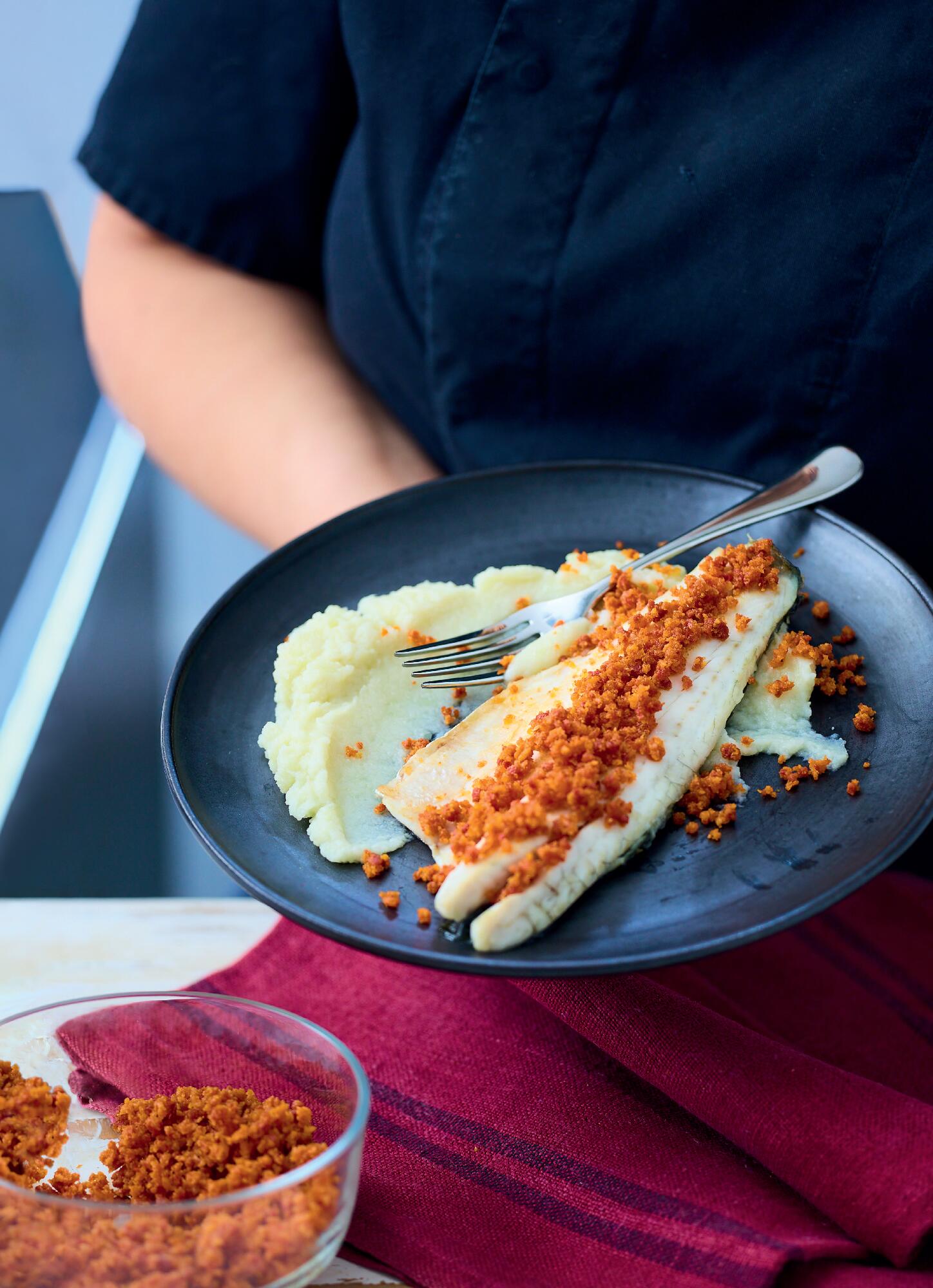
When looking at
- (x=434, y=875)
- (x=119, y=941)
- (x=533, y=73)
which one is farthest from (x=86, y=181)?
(x=434, y=875)

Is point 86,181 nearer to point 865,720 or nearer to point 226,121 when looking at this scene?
point 226,121

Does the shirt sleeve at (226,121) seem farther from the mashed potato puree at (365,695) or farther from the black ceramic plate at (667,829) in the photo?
the mashed potato puree at (365,695)

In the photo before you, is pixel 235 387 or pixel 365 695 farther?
pixel 235 387

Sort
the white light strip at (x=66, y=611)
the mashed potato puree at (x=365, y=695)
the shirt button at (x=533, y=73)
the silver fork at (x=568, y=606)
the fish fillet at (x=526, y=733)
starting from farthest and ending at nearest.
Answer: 1. the white light strip at (x=66, y=611)
2. the shirt button at (x=533, y=73)
3. the silver fork at (x=568, y=606)
4. the mashed potato puree at (x=365, y=695)
5. the fish fillet at (x=526, y=733)

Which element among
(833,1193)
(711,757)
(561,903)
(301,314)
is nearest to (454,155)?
(301,314)

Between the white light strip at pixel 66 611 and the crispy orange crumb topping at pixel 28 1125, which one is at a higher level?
the crispy orange crumb topping at pixel 28 1125

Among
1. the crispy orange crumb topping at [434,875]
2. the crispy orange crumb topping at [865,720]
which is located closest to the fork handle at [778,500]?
the crispy orange crumb topping at [865,720]

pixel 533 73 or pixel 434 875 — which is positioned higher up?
pixel 533 73

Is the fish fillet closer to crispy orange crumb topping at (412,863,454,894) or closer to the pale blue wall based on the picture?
crispy orange crumb topping at (412,863,454,894)
